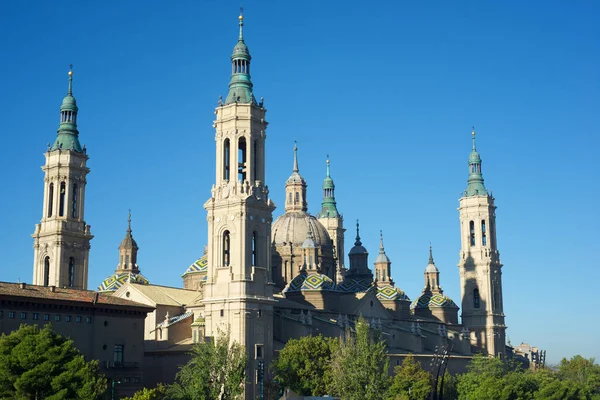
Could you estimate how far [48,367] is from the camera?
58.7 m

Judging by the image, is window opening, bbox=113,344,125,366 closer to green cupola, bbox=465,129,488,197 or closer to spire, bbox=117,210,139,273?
spire, bbox=117,210,139,273

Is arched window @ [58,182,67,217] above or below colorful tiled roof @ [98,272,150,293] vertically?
above

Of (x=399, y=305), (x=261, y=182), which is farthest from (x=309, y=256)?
(x=261, y=182)

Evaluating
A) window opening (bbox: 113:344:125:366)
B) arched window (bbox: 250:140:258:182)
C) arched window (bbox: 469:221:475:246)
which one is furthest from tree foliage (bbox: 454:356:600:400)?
window opening (bbox: 113:344:125:366)

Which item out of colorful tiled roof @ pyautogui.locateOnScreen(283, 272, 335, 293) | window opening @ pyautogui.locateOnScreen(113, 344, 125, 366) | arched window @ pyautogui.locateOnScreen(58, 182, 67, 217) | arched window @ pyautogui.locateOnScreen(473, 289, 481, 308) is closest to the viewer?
window opening @ pyautogui.locateOnScreen(113, 344, 125, 366)

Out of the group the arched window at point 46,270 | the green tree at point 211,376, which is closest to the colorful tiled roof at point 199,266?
the arched window at point 46,270

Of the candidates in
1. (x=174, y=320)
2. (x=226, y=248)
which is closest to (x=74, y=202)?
(x=174, y=320)

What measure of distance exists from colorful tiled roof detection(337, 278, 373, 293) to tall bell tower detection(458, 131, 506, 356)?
14813 millimetres

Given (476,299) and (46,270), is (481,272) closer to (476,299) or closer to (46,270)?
(476,299)

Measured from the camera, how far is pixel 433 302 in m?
135

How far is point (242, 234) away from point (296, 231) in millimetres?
39016

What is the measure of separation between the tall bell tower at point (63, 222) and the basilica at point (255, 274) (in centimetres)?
13

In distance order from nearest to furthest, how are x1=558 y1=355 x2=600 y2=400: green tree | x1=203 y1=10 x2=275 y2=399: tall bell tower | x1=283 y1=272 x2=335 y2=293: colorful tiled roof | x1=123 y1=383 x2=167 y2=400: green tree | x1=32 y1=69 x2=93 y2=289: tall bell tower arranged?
x1=123 y1=383 x2=167 y2=400: green tree
x1=203 y1=10 x2=275 y2=399: tall bell tower
x1=32 y1=69 x2=93 y2=289: tall bell tower
x1=283 y1=272 x2=335 y2=293: colorful tiled roof
x1=558 y1=355 x2=600 y2=400: green tree

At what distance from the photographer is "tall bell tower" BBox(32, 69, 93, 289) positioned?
9775 cm
